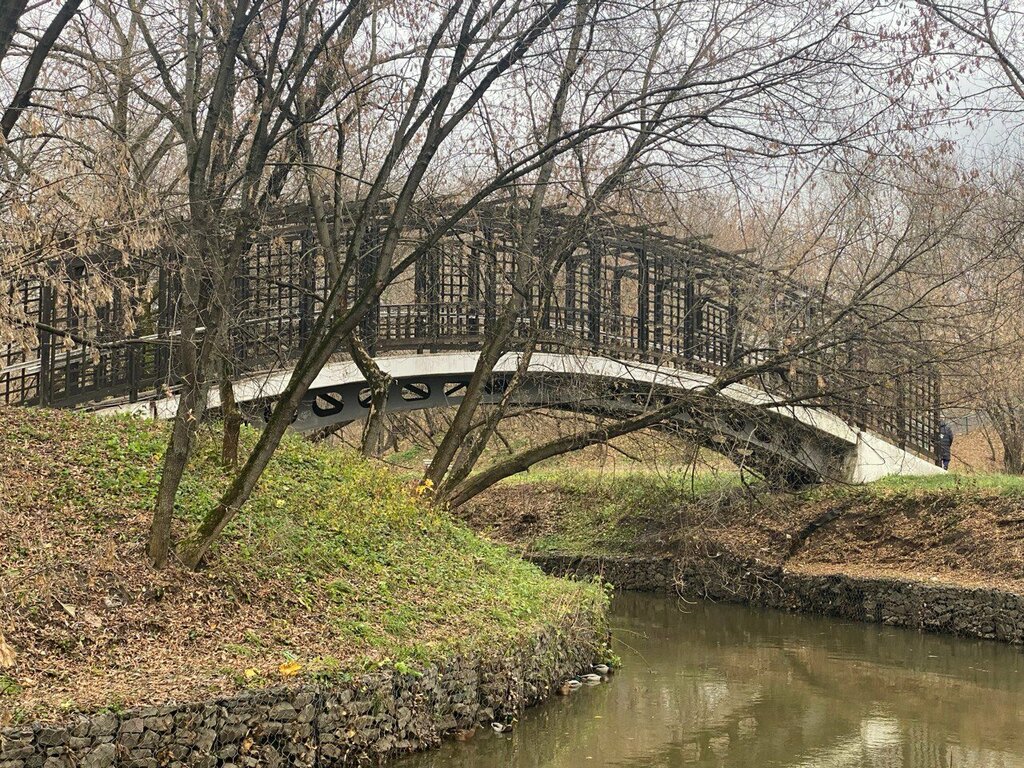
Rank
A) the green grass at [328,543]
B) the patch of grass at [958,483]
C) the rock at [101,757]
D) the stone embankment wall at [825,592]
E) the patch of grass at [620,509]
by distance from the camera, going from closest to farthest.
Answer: the rock at [101,757] → the green grass at [328,543] → the stone embankment wall at [825,592] → the patch of grass at [958,483] → the patch of grass at [620,509]

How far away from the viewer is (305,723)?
841cm

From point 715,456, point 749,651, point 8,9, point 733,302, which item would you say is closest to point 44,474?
point 8,9

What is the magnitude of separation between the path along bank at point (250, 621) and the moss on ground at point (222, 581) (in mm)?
24

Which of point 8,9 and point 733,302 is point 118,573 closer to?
point 8,9

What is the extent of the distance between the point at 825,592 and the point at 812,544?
2.11 metres

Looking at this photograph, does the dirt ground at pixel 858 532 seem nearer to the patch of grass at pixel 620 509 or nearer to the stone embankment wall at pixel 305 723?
the patch of grass at pixel 620 509

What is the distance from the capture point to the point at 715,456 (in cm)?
3152

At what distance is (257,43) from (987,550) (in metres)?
13.7

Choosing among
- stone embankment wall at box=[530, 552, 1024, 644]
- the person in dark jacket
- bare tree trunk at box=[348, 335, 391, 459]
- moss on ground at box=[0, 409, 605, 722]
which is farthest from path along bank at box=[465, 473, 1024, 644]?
moss on ground at box=[0, 409, 605, 722]

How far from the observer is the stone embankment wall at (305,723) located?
702 centimetres

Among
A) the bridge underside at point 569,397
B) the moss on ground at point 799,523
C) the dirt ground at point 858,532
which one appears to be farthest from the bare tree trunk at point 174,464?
the dirt ground at point 858,532

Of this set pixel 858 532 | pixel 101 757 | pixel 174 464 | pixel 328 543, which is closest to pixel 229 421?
pixel 328 543

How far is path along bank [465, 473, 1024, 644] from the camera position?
1817cm

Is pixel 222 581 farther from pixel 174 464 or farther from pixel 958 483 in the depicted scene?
pixel 958 483
